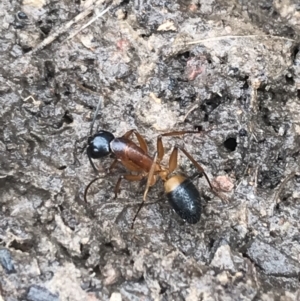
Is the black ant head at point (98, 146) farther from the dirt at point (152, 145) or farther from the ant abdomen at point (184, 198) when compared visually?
the ant abdomen at point (184, 198)

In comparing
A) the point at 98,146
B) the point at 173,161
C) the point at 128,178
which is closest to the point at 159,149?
the point at 173,161

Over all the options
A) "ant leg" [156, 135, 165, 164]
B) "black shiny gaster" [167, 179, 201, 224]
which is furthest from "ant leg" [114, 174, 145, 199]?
"black shiny gaster" [167, 179, 201, 224]

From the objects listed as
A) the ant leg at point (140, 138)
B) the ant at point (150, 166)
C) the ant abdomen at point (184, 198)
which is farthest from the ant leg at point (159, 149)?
the ant abdomen at point (184, 198)

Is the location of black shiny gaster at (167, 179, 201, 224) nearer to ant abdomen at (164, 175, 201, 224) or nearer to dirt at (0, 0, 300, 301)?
ant abdomen at (164, 175, 201, 224)

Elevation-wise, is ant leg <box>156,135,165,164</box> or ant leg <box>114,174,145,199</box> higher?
ant leg <box>156,135,165,164</box>

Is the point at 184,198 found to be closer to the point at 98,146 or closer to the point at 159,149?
the point at 159,149

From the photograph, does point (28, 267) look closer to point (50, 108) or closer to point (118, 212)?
point (118, 212)
